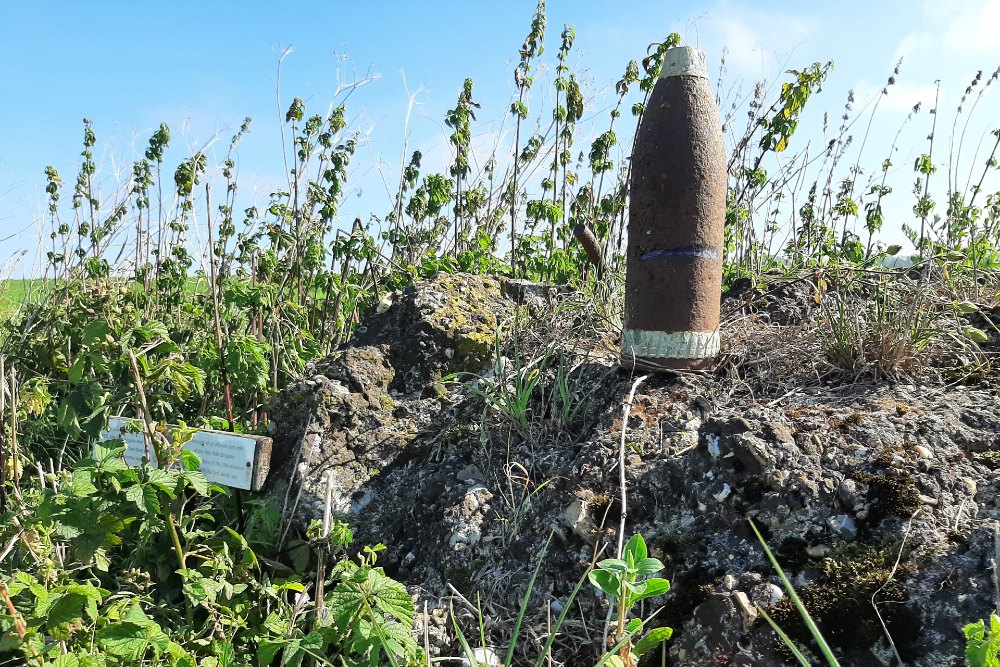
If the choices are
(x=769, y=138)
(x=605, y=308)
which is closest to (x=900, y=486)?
(x=605, y=308)

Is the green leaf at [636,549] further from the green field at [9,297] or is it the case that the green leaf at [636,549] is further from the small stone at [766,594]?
the green field at [9,297]

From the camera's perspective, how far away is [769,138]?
3.86 m

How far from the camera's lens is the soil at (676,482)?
1.60 metres

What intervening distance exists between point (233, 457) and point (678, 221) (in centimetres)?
170

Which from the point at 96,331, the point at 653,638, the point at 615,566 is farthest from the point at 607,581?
the point at 96,331

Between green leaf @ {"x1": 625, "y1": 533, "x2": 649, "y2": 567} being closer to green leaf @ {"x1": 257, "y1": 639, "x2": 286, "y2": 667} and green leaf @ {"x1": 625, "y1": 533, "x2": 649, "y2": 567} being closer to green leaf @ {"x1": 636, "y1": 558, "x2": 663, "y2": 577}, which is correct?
green leaf @ {"x1": 636, "y1": 558, "x2": 663, "y2": 577}

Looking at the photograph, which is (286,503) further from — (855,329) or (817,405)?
(855,329)

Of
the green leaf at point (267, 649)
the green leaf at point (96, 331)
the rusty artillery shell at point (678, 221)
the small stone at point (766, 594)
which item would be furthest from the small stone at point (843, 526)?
the green leaf at point (96, 331)

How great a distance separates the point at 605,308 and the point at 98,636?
2316mm

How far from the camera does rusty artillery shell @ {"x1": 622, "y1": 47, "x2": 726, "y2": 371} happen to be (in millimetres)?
2420

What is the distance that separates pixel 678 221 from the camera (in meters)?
2.43

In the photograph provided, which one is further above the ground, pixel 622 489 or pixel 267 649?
pixel 622 489

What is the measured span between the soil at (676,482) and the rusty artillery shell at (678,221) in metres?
0.16

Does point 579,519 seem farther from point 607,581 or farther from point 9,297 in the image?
point 9,297
